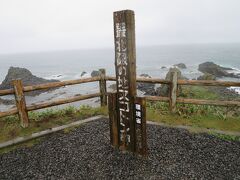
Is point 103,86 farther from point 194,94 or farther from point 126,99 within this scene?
point 194,94

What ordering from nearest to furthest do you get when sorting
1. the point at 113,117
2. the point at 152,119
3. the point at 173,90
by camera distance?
the point at 113,117 → the point at 173,90 → the point at 152,119

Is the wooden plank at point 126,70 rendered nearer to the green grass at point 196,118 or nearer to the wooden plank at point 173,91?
the green grass at point 196,118

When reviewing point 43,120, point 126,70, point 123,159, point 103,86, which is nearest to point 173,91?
point 103,86

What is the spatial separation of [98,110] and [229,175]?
188 inches

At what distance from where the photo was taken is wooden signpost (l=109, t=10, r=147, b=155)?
4246 mm

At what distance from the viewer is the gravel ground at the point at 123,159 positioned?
13.7 ft

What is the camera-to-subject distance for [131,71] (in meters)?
4.35

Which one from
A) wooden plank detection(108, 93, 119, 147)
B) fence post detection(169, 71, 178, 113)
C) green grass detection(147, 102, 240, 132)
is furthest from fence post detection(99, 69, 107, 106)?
wooden plank detection(108, 93, 119, 147)

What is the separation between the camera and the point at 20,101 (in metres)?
6.14

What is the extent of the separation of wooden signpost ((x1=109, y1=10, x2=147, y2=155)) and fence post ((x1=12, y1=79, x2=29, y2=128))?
9.66 ft

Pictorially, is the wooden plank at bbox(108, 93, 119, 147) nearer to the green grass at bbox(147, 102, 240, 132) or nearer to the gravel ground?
the gravel ground

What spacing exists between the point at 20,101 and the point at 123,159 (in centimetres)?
354

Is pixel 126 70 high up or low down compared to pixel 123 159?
up

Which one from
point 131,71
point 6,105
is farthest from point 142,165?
point 6,105
